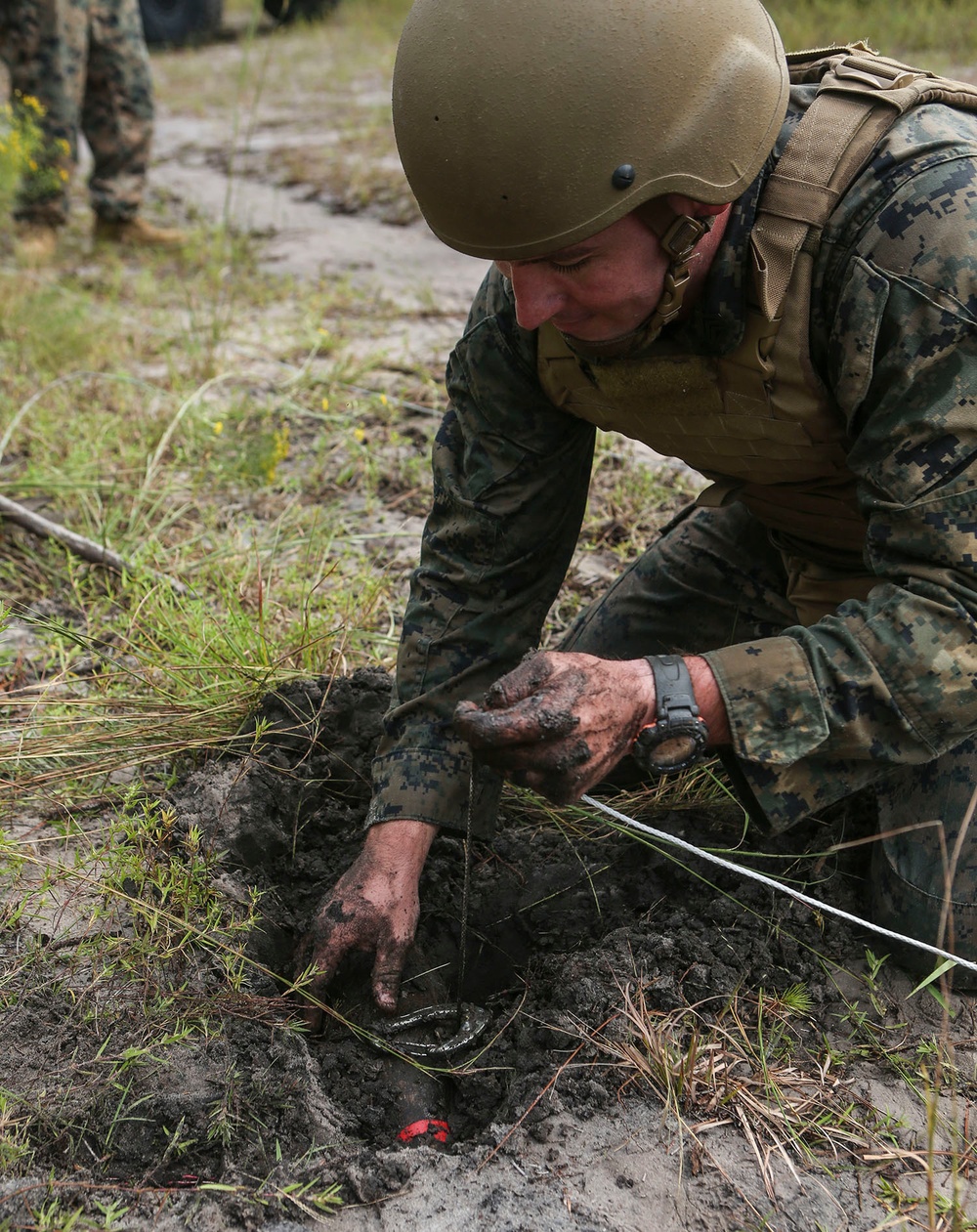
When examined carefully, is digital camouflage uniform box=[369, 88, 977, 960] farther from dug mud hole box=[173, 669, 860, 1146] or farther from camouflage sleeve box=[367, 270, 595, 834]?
dug mud hole box=[173, 669, 860, 1146]

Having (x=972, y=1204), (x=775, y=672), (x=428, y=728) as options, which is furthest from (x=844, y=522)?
(x=972, y=1204)

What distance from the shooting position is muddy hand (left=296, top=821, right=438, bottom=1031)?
198 centimetres

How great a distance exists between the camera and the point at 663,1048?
1832mm

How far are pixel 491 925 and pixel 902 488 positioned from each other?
3.55 feet

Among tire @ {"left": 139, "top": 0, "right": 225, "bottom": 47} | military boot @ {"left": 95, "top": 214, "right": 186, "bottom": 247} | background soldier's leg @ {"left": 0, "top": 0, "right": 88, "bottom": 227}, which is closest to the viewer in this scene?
background soldier's leg @ {"left": 0, "top": 0, "right": 88, "bottom": 227}

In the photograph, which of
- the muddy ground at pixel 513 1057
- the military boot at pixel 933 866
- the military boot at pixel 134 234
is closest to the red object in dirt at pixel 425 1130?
the muddy ground at pixel 513 1057

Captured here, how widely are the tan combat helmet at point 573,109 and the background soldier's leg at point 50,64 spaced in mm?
4081

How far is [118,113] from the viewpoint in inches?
238

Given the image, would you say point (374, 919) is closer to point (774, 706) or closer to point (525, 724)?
point (525, 724)

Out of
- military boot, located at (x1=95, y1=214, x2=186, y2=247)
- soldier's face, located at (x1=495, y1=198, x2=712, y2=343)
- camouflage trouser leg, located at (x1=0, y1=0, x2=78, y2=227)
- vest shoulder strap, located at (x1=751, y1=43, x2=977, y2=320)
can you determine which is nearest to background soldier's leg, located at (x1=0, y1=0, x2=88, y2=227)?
camouflage trouser leg, located at (x1=0, y1=0, x2=78, y2=227)

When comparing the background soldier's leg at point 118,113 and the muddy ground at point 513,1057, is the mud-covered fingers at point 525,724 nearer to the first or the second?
the muddy ground at point 513,1057

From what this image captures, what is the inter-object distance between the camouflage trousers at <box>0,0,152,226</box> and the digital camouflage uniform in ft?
12.4

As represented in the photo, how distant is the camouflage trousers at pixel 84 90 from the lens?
542 cm

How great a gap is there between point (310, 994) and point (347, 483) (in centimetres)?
202
